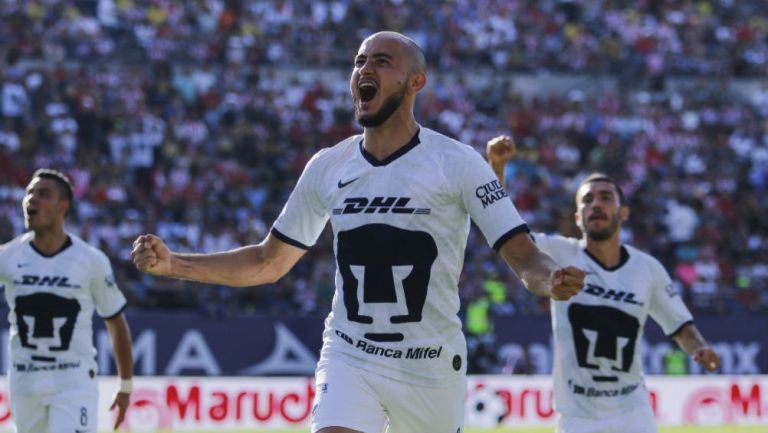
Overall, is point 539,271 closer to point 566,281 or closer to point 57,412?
point 566,281

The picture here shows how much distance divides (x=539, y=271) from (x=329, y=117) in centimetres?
2255

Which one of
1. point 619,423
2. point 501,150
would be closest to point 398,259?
point 501,150

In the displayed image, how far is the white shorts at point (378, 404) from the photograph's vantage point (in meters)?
6.53

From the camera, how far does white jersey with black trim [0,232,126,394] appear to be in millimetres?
9602

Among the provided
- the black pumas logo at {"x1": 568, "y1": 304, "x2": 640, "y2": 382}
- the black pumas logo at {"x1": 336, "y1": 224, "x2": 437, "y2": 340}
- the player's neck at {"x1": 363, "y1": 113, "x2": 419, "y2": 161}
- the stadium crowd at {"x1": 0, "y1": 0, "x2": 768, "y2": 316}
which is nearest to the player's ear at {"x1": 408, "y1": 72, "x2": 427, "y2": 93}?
the player's neck at {"x1": 363, "y1": 113, "x2": 419, "y2": 161}

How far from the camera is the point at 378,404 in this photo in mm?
6617

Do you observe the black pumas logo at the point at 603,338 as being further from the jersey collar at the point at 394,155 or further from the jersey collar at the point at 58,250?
the jersey collar at the point at 58,250

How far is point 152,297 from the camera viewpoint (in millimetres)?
22328

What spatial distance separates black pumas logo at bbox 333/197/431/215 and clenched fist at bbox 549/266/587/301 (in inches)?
38.9

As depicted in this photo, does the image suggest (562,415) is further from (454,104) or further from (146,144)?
(454,104)

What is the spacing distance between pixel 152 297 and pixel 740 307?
10.3 m

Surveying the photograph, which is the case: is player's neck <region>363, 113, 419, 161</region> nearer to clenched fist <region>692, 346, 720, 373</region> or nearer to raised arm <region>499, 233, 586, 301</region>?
raised arm <region>499, 233, 586, 301</region>

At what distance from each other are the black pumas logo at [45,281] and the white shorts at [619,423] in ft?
11.5

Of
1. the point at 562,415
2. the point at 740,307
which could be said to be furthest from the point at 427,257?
the point at 740,307
